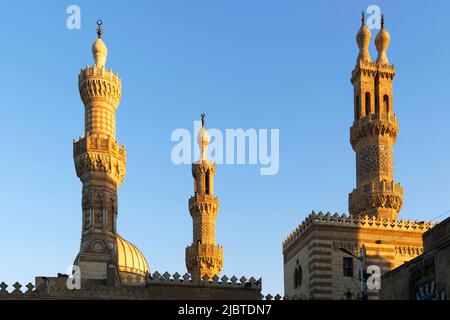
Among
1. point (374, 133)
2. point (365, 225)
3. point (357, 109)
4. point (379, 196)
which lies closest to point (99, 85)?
point (357, 109)

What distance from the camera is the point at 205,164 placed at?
67750 mm

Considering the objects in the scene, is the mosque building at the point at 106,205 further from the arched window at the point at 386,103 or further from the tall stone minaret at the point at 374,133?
the arched window at the point at 386,103

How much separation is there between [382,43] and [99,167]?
21.4m

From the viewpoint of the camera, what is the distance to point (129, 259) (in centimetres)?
6088

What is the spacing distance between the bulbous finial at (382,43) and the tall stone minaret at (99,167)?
61.6 feet

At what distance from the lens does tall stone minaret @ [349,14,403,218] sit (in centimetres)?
5019

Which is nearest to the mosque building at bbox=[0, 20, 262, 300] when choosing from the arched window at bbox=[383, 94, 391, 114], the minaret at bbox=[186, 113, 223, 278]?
the minaret at bbox=[186, 113, 223, 278]

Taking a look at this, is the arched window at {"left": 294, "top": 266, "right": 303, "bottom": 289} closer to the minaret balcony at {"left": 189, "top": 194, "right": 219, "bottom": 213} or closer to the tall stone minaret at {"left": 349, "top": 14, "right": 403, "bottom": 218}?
the tall stone minaret at {"left": 349, "top": 14, "right": 403, "bottom": 218}

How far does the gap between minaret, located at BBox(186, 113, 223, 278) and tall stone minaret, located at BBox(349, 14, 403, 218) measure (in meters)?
16.0

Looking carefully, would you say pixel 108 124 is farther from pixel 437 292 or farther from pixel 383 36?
pixel 437 292

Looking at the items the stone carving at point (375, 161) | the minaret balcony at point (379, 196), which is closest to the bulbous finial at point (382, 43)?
the stone carving at point (375, 161)

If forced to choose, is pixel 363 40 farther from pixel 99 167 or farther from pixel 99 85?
pixel 99 167
